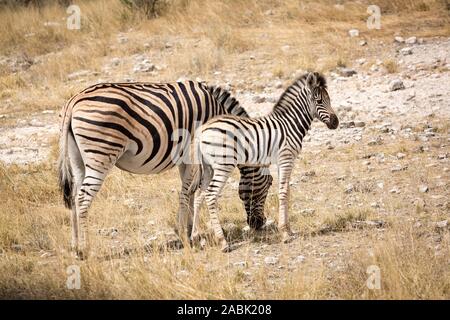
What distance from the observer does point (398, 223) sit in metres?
7.58

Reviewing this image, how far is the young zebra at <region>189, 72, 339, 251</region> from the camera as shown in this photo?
7.30m

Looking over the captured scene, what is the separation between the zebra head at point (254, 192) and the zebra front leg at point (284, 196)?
0.30m

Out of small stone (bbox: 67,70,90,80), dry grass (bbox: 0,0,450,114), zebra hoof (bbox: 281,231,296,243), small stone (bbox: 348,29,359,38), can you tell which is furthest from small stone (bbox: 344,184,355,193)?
small stone (bbox: 67,70,90,80)

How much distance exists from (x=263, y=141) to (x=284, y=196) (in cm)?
61

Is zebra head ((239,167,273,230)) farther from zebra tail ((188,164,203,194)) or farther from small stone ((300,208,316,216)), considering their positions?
small stone ((300,208,316,216))

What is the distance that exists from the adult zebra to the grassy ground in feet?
1.55

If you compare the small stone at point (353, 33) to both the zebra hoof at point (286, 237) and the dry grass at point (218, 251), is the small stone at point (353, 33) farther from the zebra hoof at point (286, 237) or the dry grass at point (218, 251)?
the zebra hoof at point (286, 237)

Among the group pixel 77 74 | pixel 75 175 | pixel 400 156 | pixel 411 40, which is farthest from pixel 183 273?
pixel 411 40

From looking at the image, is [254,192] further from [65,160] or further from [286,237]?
[65,160]

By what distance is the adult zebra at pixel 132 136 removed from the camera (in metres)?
7.06

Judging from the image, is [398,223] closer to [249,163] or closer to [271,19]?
[249,163]

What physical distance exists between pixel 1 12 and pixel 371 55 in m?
10.4

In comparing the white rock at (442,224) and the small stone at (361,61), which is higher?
the small stone at (361,61)

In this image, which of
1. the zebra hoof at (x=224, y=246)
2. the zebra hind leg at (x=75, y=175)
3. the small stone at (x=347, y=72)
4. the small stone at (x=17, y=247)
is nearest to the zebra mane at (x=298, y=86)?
the zebra hoof at (x=224, y=246)
